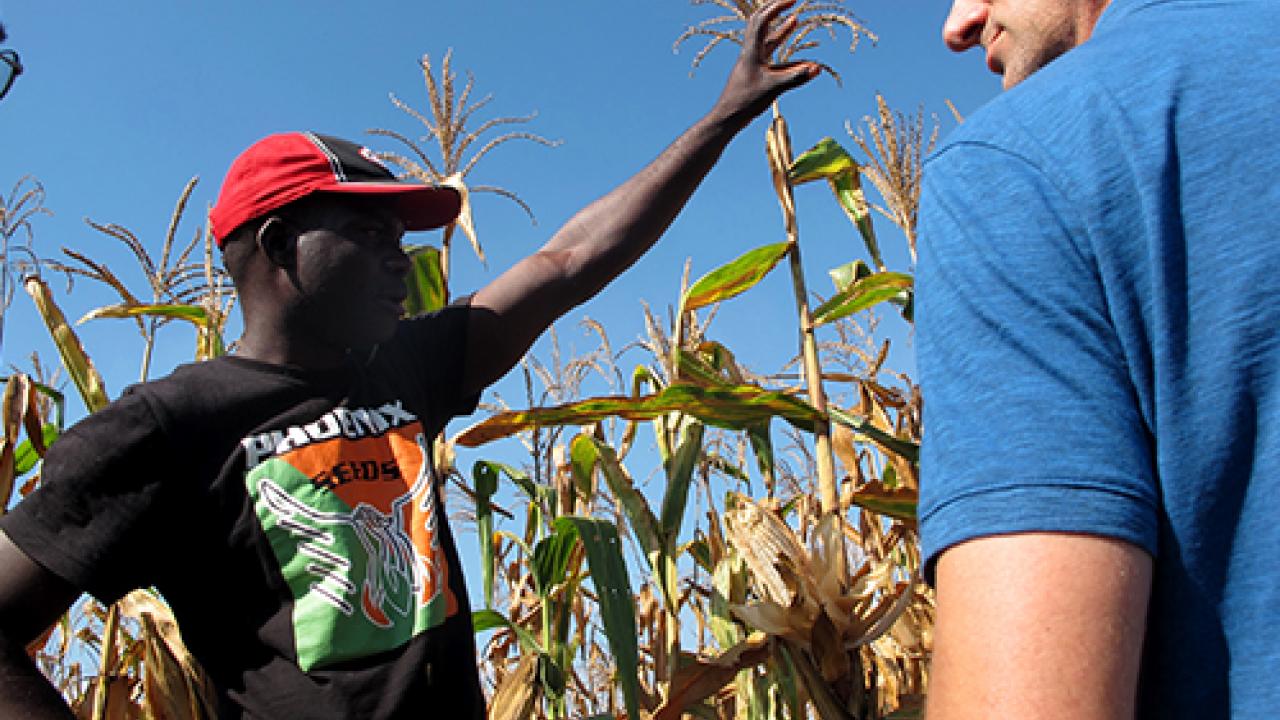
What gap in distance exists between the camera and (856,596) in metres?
2.34

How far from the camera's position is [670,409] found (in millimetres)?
2607

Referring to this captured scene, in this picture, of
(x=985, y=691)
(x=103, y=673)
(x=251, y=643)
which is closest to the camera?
(x=985, y=691)

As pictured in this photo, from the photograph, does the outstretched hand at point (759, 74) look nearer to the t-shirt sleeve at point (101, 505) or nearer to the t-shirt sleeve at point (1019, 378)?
the t-shirt sleeve at point (101, 505)

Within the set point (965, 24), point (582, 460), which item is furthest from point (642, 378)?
point (965, 24)

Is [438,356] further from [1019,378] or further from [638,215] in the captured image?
[1019,378]

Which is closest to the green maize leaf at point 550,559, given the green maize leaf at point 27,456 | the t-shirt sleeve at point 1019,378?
the green maize leaf at point 27,456

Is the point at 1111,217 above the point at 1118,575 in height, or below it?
above

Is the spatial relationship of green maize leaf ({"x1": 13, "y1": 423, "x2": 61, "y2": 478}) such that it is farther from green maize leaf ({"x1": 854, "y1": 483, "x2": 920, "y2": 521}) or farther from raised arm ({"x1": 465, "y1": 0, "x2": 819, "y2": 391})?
green maize leaf ({"x1": 854, "y1": 483, "x2": 920, "y2": 521})

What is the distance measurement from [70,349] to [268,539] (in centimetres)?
155

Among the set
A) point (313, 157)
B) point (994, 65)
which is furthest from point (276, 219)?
point (994, 65)

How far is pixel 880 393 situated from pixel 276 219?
7.14 feet

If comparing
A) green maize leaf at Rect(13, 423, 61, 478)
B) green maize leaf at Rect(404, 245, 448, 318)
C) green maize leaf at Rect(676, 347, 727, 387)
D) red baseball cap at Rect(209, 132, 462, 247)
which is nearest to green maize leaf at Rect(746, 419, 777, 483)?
green maize leaf at Rect(676, 347, 727, 387)

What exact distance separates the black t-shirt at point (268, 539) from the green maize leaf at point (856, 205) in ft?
5.88

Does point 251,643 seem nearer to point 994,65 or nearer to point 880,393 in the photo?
point 994,65
